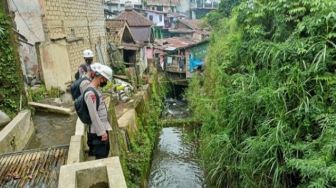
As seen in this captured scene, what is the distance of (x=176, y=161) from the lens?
12.5 m

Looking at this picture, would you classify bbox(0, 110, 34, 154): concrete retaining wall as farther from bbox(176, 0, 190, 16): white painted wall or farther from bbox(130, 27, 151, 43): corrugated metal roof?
bbox(176, 0, 190, 16): white painted wall

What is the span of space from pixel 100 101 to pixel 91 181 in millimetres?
1328

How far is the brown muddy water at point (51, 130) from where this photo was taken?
6.66 m

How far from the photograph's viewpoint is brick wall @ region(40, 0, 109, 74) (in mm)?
11344

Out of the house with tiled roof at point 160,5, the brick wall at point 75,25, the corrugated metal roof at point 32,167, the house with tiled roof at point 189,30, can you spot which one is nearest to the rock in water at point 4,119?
the corrugated metal roof at point 32,167

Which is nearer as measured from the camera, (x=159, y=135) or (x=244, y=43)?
(x=244, y=43)

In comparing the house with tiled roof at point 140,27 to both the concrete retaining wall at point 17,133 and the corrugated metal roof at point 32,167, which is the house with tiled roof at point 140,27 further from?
the corrugated metal roof at point 32,167

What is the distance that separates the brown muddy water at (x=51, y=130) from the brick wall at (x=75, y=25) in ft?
12.8

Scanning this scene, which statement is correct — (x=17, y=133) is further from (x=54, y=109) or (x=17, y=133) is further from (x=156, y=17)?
(x=156, y=17)

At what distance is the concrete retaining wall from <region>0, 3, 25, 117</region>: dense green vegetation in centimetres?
44

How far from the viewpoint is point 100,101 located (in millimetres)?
4648

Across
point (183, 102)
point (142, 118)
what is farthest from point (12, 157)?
point (183, 102)

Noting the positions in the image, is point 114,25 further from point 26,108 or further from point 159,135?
point 26,108

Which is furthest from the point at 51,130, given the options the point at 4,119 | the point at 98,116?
the point at 98,116
